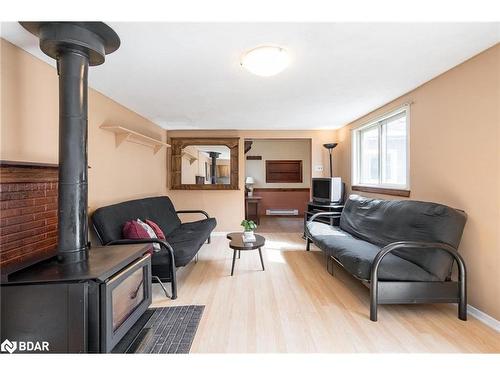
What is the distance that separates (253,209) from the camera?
6.54 meters

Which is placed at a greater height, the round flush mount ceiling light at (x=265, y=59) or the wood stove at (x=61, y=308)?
the round flush mount ceiling light at (x=265, y=59)

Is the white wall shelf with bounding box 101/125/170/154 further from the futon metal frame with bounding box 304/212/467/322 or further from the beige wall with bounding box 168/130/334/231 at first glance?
the futon metal frame with bounding box 304/212/467/322

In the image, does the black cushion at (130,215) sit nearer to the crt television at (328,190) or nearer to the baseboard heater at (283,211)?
the crt television at (328,190)

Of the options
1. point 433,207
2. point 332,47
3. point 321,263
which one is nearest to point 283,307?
point 321,263

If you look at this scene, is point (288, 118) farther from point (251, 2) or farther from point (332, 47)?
point (251, 2)

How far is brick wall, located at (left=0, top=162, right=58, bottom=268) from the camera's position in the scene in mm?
1437

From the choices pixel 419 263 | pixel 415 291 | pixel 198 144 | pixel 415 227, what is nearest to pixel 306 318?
pixel 415 291

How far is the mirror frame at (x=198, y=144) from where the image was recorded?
483 cm

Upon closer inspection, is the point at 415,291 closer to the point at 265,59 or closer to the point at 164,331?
the point at 164,331

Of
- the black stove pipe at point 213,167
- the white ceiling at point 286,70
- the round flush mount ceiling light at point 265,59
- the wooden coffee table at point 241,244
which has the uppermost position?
the white ceiling at point 286,70

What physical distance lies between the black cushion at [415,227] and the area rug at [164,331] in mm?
1940

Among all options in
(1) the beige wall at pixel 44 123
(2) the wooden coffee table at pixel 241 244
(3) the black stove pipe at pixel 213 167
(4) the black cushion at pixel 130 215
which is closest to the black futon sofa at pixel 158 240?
(4) the black cushion at pixel 130 215

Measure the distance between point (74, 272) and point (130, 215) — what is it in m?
1.61

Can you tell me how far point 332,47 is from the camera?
177 cm
